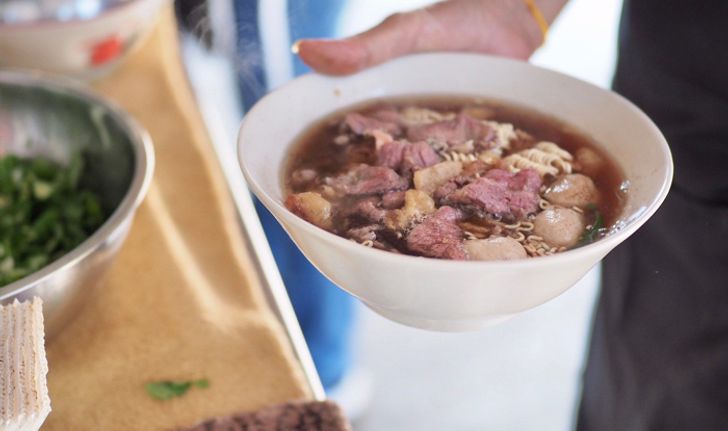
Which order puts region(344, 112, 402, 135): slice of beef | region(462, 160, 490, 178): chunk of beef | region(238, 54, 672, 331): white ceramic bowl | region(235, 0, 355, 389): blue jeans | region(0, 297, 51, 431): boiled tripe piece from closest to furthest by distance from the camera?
region(0, 297, 51, 431): boiled tripe piece
region(238, 54, 672, 331): white ceramic bowl
region(462, 160, 490, 178): chunk of beef
region(344, 112, 402, 135): slice of beef
region(235, 0, 355, 389): blue jeans

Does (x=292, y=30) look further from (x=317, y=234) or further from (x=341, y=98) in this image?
(x=317, y=234)

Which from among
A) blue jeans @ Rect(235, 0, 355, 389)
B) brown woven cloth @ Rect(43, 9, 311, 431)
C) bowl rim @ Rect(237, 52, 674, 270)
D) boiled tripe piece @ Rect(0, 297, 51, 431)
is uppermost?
bowl rim @ Rect(237, 52, 674, 270)

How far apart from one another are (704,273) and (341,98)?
619 mm

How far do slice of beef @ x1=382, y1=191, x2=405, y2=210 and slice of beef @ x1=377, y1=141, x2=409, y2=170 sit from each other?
64 mm

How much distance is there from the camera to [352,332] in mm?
2551

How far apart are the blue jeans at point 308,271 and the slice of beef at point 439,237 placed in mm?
1329

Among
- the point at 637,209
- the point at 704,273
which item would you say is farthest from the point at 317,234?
the point at 704,273

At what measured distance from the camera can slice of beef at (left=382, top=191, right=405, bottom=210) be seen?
0.89 metres

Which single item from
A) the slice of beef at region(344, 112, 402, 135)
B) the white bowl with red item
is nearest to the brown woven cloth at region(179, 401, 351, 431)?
the slice of beef at region(344, 112, 402, 135)

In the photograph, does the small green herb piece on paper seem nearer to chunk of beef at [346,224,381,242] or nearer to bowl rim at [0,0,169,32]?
chunk of beef at [346,224,381,242]

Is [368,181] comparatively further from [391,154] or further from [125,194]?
[125,194]

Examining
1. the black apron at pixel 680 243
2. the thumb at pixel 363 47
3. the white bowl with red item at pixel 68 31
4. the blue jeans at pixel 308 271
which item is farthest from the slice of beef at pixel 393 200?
the blue jeans at pixel 308 271

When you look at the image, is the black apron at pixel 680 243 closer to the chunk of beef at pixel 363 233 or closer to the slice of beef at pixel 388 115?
the slice of beef at pixel 388 115

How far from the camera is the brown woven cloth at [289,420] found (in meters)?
0.93
